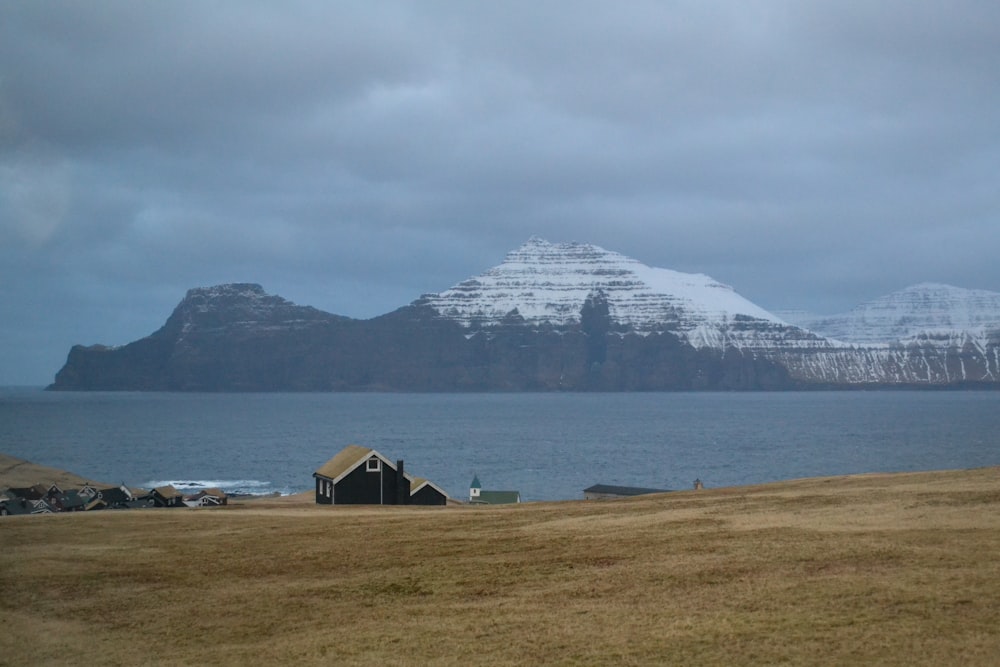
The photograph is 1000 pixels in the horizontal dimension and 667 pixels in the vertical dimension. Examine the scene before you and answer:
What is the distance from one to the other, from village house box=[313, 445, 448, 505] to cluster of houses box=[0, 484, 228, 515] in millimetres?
15636

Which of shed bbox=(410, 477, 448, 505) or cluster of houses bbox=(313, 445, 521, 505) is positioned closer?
cluster of houses bbox=(313, 445, 521, 505)

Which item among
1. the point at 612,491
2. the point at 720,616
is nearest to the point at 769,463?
the point at 612,491

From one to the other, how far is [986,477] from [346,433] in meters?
164

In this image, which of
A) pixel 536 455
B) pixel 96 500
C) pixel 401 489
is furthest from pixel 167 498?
pixel 536 455

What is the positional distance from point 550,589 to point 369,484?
115 feet

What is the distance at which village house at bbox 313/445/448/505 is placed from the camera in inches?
2286

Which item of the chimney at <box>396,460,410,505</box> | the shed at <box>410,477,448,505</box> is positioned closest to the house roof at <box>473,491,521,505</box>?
the shed at <box>410,477,448,505</box>

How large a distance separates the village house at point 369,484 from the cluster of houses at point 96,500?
51.3 ft

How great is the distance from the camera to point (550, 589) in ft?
80.3

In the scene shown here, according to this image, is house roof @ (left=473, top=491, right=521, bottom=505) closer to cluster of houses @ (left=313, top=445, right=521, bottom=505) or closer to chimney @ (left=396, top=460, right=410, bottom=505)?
cluster of houses @ (left=313, top=445, right=521, bottom=505)

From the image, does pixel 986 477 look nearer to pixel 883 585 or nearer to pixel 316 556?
pixel 883 585

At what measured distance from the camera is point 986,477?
38.2 meters

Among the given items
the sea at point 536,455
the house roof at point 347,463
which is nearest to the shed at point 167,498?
the house roof at point 347,463

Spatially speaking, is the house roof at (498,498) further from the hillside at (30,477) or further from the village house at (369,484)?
the hillside at (30,477)
